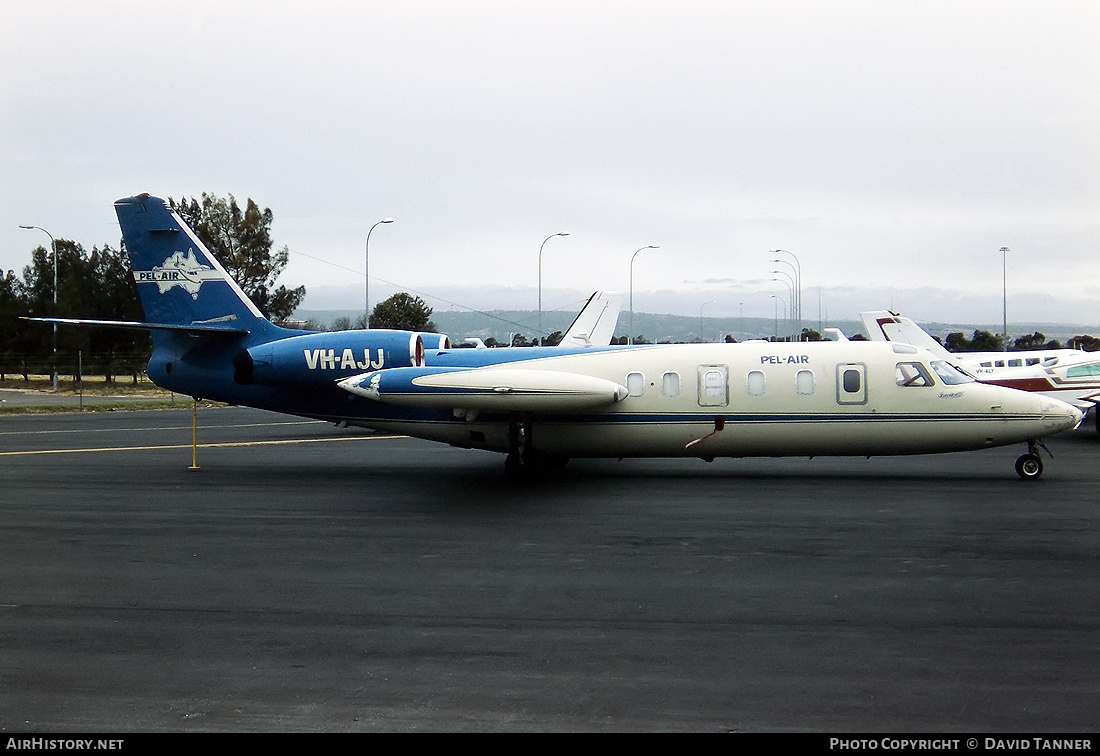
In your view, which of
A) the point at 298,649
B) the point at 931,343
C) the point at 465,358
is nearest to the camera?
the point at 298,649

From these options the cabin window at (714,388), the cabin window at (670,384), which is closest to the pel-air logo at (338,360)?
the cabin window at (670,384)

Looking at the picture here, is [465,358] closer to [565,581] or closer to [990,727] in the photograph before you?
[565,581]

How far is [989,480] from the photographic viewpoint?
16656 millimetres

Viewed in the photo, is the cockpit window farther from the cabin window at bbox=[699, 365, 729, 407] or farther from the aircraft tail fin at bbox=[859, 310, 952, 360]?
the aircraft tail fin at bbox=[859, 310, 952, 360]

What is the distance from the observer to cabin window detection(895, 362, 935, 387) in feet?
54.9

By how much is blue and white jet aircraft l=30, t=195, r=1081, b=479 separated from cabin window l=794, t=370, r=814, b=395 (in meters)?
0.02

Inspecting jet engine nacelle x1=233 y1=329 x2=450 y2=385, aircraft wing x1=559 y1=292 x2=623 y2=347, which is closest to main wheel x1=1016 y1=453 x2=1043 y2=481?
jet engine nacelle x1=233 y1=329 x2=450 y2=385
